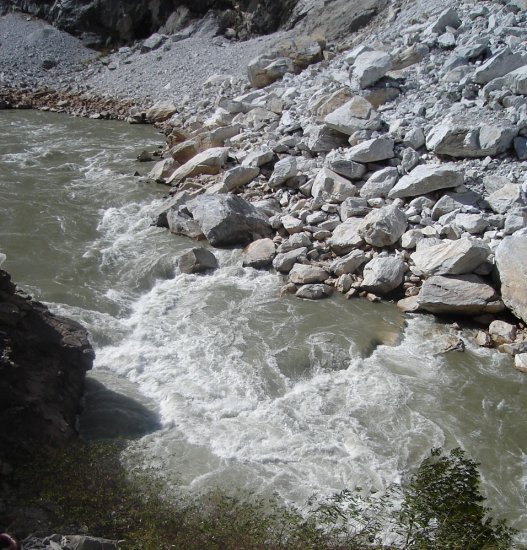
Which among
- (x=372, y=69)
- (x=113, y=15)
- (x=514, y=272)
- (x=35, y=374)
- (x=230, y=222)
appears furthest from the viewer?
(x=113, y=15)

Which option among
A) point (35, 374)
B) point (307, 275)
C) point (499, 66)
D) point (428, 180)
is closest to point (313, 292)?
point (307, 275)

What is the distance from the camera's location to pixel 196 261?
12016mm

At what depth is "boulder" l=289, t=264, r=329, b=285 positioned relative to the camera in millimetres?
11461

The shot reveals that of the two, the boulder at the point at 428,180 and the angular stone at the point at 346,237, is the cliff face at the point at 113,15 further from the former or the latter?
the angular stone at the point at 346,237

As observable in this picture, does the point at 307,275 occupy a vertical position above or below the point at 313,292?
above

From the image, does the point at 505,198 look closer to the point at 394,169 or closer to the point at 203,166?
the point at 394,169

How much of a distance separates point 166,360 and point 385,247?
16.9 feet

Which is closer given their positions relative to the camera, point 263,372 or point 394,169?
point 263,372

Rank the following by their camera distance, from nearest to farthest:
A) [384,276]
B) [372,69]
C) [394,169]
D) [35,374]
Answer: [35,374], [384,276], [394,169], [372,69]

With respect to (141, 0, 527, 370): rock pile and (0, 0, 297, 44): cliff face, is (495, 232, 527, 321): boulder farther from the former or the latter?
(0, 0, 297, 44): cliff face

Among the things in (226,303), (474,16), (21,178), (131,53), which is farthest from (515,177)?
(131,53)

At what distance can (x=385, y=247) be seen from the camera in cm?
1195

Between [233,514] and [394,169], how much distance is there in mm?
9495

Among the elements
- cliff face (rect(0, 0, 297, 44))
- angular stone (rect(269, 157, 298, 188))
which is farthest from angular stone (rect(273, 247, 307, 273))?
cliff face (rect(0, 0, 297, 44))
